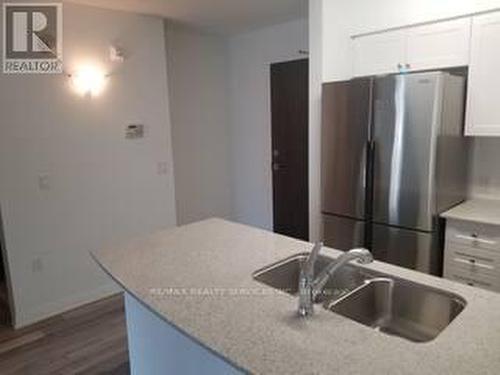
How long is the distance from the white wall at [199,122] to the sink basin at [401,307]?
10.7 ft

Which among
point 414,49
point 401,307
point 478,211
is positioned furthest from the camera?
point 414,49

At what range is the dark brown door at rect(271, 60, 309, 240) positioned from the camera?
13.4ft

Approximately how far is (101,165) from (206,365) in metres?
2.52

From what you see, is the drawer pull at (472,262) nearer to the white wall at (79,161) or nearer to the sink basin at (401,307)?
the sink basin at (401,307)

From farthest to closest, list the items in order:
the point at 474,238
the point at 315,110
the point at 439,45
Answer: the point at 315,110, the point at 439,45, the point at 474,238

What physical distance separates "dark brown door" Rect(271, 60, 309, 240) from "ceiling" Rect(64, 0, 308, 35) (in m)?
0.52

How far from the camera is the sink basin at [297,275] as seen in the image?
158 cm

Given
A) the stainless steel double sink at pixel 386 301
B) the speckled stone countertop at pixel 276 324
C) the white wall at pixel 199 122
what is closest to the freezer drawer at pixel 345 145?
the speckled stone countertop at pixel 276 324

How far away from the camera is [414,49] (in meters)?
2.79

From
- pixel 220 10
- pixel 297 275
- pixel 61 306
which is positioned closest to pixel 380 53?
pixel 220 10

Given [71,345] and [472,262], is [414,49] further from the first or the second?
[71,345]

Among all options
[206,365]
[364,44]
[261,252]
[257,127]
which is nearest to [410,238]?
[261,252]

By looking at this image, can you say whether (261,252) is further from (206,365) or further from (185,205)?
(185,205)

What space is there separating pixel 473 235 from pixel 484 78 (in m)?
1.03
